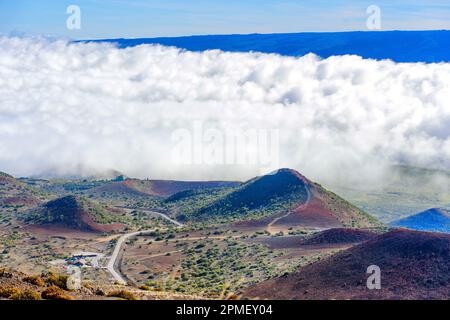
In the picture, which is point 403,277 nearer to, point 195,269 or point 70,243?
point 195,269

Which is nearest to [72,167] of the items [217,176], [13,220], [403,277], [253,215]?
[217,176]

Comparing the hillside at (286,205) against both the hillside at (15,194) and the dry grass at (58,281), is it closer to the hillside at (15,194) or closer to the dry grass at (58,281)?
the hillside at (15,194)

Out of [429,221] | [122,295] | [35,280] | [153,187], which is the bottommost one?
[429,221]

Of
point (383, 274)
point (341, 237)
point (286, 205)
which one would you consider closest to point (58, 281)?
point (383, 274)

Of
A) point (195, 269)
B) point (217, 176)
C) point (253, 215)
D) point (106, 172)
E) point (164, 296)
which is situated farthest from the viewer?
point (106, 172)

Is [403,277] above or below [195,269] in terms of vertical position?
above

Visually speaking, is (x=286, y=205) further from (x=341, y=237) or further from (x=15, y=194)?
(x=15, y=194)

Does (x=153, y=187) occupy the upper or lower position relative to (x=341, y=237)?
lower
